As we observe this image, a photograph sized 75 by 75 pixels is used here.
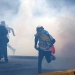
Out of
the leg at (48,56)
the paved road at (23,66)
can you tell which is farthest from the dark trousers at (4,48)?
the leg at (48,56)

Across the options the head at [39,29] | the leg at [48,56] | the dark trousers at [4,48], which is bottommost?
the leg at [48,56]

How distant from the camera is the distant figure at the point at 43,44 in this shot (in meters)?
3.59

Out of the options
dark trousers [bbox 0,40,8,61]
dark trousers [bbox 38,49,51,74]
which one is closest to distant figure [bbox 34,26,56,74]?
dark trousers [bbox 38,49,51,74]

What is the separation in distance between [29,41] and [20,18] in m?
0.57

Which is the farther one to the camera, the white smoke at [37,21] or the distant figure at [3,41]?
the white smoke at [37,21]

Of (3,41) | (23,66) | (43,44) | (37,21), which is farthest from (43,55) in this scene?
(3,41)

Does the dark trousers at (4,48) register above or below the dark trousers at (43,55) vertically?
above

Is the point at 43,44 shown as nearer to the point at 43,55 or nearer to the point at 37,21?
the point at 43,55

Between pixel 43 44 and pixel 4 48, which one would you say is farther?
pixel 43 44

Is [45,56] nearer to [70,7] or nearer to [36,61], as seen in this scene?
[36,61]

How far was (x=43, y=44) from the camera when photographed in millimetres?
3598

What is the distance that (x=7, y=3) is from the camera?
3652 mm

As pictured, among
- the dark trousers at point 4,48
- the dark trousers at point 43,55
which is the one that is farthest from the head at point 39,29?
the dark trousers at point 4,48

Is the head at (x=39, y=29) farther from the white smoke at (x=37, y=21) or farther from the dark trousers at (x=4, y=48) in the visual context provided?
the dark trousers at (x=4, y=48)
